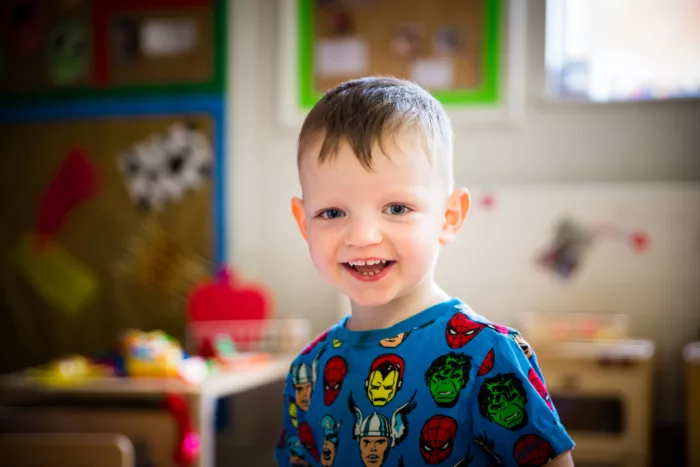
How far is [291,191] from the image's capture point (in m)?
2.89

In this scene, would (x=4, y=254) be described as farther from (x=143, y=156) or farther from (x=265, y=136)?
(x=265, y=136)

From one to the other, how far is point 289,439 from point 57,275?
7.72ft

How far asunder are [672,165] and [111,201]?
2.06m

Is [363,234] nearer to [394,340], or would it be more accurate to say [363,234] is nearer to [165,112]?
[394,340]

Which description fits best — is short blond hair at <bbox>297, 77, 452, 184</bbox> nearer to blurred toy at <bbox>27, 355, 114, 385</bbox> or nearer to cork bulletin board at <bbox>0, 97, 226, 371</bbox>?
blurred toy at <bbox>27, 355, 114, 385</bbox>

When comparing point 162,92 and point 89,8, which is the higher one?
point 89,8

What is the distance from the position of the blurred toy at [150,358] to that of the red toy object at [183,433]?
16cm

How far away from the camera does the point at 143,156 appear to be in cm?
299

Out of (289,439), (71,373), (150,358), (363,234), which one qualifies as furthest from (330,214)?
(71,373)

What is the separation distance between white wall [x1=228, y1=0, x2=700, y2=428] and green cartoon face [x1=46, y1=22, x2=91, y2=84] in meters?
0.60

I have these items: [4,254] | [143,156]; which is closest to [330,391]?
[143,156]

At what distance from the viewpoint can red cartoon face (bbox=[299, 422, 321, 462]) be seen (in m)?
0.89

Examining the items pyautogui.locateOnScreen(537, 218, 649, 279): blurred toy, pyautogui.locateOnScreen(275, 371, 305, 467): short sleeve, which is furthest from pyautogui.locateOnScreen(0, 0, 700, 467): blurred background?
pyautogui.locateOnScreen(275, 371, 305, 467): short sleeve

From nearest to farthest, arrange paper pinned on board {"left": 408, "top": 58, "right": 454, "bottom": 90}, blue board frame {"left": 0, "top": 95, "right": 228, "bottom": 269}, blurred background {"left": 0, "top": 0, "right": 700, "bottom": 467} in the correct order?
1. blurred background {"left": 0, "top": 0, "right": 700, "bottom": 467}
2. paper pinned on board {"left": 408, "top": 58, "right": 454, "bottom": 90}
3. blue board frame {"left": 0, "top": 95, "right": 228, "bottom": 269}
